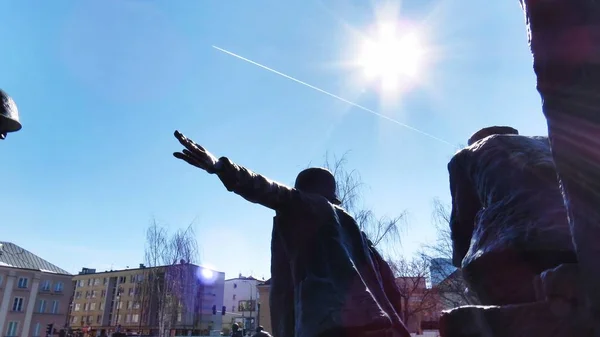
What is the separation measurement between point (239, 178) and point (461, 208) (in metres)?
1.54

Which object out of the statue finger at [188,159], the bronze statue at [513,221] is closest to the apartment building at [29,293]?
the statue finger at [188,159]

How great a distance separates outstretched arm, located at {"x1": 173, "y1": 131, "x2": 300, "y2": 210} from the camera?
3188mm

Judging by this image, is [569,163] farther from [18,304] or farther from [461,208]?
[18,304]

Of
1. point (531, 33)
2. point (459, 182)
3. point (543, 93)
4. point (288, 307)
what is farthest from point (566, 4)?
point (288, 307)

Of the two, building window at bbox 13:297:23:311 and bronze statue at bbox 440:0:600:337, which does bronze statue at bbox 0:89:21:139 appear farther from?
building window at bbox 13:297:23:311

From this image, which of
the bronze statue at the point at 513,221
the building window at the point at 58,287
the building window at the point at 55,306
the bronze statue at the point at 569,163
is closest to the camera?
the bronze statue at the point at 569,163

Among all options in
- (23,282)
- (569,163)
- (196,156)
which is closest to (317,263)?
(196,156)

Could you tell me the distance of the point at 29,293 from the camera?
4672 cm

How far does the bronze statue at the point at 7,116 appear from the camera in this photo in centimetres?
300

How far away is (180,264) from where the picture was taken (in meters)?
31.1

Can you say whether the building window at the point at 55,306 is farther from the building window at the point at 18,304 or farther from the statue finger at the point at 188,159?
the statue finger at the point at 188,159

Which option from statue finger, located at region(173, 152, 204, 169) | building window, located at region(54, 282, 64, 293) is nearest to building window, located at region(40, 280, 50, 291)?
building window, located at region(54, 282, 64, 293)

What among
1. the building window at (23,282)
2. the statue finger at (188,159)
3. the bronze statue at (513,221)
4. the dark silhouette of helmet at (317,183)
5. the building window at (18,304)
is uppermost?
the building window at (23,282)

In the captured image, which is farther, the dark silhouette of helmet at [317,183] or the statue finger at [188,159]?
the dark silhouette of helmet at [317,183]
